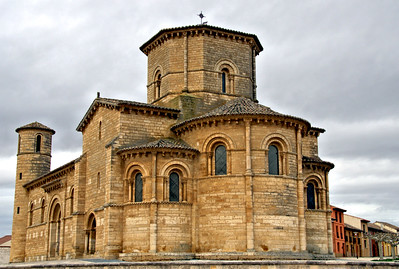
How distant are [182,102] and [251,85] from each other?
5322 mm

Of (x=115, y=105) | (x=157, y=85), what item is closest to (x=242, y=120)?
(x=115, y=105)

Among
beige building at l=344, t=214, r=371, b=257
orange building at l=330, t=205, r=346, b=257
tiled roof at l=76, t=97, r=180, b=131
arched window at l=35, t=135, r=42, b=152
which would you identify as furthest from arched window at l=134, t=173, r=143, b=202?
beige building at l=344, t=214, r=371, b=257

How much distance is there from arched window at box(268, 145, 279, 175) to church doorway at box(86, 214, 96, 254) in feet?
34.0

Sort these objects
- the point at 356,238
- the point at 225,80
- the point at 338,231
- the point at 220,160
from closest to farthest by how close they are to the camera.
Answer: the point at 220,160 < the point at 225,80 < the point at 338,231 < the point at 356,238

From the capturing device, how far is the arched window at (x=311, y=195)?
28.9 meters

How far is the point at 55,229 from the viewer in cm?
3625

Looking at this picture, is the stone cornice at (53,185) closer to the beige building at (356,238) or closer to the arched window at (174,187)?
the arched window at (174,187)

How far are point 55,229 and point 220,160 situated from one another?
1674cm

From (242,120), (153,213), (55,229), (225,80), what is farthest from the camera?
(55,229)

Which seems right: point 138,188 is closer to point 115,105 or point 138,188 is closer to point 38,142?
point 115,105

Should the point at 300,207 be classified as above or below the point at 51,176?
below

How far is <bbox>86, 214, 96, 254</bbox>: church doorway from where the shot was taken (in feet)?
92.4

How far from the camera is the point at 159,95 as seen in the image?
31.9 m

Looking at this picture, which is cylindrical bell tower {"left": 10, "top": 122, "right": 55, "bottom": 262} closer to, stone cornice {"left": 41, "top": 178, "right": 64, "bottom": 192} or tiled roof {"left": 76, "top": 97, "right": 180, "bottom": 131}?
stone cornice {"left": 41, "top": 178, "right": 64, "bottom": 192}
